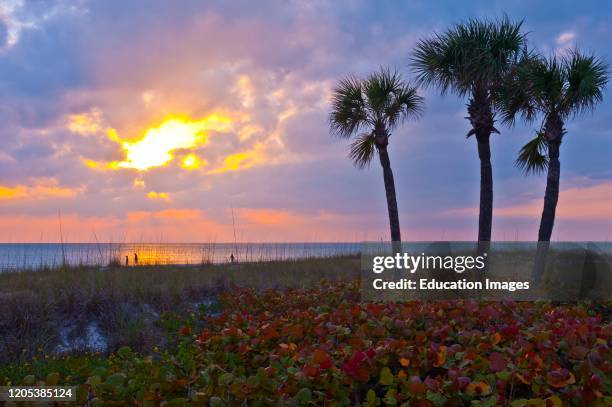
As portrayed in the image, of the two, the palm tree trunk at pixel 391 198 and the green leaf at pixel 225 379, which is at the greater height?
the palm tree trunk at pixel 391 198

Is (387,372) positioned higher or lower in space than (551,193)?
lower

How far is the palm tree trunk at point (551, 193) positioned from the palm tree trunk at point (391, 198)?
491 centimetres

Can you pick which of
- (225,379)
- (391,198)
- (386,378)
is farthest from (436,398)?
(391,198)

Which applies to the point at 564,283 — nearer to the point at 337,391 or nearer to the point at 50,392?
the point at 337,391

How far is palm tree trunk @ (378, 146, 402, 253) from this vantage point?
19.2m

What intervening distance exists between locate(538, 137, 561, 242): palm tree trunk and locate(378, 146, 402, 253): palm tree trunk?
193 inches

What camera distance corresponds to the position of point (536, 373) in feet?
10.5

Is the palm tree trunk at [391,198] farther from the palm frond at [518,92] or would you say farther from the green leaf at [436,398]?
the green leaf at [436,398]

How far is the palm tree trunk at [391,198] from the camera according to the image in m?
19.2

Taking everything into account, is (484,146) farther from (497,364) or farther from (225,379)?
(225,379)

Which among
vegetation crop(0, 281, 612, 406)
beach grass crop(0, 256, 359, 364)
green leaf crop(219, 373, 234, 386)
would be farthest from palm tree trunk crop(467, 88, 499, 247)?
green leaf crop(219, 373, 234, 386)

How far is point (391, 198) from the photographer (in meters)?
19.3

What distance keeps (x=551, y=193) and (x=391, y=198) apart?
18.0 feet

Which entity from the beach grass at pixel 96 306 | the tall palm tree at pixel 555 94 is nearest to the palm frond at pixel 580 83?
the tall palm tree at pixel 555 94
